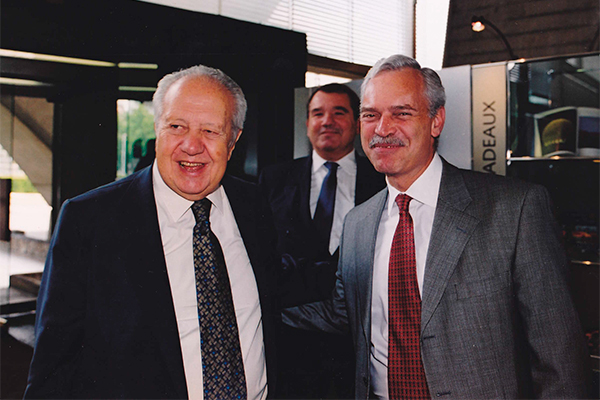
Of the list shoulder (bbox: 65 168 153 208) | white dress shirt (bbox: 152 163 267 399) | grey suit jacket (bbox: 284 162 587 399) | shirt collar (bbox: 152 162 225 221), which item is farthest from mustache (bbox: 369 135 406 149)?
shoulder (bbox: 65 168 153 208)

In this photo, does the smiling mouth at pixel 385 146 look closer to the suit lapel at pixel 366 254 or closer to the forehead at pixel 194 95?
the suit lapel at pixel 366 254

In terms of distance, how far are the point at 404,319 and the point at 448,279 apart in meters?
0.28

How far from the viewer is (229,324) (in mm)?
1751

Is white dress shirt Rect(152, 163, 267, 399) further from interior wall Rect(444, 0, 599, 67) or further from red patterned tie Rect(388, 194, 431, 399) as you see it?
interior wall Rect(444, 0, 599, 67)

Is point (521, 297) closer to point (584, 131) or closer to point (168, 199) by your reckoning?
point (168, 199)

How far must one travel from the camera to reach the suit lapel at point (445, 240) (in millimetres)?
1701

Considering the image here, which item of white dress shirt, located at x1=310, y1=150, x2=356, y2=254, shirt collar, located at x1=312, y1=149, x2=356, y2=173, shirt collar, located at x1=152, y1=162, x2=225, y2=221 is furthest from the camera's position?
shirt collar, located at x1=312, y1=149, x2=356, y2=173

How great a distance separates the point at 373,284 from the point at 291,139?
2553 millimetres

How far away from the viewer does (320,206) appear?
3170 millimetres

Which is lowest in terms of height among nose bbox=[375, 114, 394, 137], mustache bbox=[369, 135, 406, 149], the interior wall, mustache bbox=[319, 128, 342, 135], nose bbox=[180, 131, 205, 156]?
nose bbox=[180, 131, 205, 156]

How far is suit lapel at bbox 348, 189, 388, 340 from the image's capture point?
6.37 ft

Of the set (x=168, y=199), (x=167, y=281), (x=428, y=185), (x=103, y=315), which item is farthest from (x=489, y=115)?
(x=103, y=315)

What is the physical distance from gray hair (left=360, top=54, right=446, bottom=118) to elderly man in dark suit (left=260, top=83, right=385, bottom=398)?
1.13 meters

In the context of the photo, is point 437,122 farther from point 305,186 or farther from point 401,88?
point 305,186
